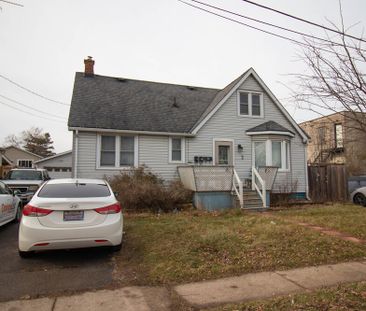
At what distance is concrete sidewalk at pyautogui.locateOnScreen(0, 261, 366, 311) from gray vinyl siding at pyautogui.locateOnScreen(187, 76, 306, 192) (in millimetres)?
11109

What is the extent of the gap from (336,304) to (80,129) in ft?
41.3

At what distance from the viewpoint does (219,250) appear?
20.9 ft

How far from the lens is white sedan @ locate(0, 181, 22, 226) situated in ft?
28.4

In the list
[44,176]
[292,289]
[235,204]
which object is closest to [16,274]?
[292,289]

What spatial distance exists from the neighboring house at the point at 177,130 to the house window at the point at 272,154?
5 cm

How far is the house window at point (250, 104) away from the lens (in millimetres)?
17078

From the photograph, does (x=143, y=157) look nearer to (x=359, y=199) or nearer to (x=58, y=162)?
(x=359, y=199)

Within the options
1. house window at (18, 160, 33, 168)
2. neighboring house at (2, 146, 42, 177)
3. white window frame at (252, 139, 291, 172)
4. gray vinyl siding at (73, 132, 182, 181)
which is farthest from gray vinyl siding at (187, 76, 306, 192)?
neighboring house at (2, 146, 42, 177)

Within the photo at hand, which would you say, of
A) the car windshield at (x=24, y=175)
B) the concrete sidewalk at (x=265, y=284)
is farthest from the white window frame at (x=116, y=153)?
the concrete sidewalk at (x=265, y=284)

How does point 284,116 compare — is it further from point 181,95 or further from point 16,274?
point 16,274

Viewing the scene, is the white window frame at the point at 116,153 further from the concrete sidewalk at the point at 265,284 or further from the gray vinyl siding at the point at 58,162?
the gray vinyl siding at the point at 58,162

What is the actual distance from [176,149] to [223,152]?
2661mm

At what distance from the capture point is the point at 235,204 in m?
13.2

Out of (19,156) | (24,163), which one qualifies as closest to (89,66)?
(24,163)
